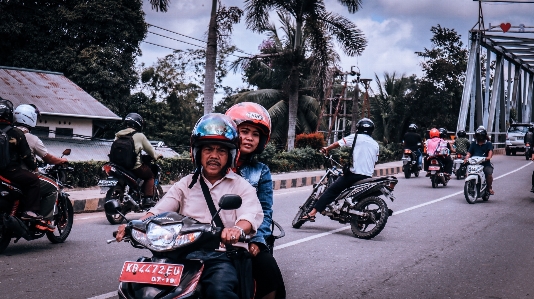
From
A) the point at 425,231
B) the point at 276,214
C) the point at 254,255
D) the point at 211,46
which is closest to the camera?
the point at 254,255

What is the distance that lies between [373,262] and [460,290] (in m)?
1.27

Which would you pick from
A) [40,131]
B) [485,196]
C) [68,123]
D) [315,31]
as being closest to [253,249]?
[485,196]

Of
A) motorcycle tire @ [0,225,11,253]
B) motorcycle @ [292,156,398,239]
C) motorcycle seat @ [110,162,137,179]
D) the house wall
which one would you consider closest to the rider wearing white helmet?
motorcycle tire @ [0,225,11,253]

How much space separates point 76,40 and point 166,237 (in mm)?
28467

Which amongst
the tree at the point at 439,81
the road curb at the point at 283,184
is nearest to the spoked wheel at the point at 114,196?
the road curb at the point at 283,184

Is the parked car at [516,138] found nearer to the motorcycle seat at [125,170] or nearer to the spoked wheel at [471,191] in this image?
the spoked wheel at [471,191]

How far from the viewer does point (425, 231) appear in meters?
8.92

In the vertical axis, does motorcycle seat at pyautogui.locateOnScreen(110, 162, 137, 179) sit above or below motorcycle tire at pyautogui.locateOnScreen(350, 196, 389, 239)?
above

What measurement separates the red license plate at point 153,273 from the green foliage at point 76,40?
27.0 m

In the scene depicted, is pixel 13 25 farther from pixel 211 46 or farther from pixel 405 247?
pixel 405 247

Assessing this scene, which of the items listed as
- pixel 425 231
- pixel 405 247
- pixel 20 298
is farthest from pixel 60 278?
pixel 425 231

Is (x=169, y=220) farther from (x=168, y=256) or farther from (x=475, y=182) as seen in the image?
(x=475, y=182)

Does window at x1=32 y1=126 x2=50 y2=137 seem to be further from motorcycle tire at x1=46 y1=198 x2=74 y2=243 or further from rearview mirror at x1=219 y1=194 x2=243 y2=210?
rearview mirror at x1=219 y1=194 x2=243 y2=210

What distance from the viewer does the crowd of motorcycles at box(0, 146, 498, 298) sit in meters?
2.62
